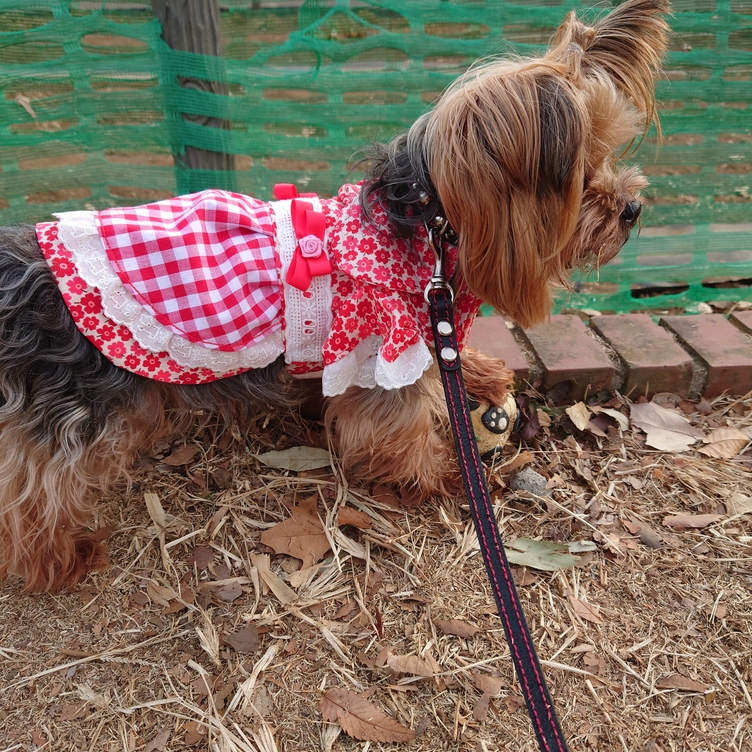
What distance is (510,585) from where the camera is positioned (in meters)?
1.47

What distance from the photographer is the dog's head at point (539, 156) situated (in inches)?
69.6

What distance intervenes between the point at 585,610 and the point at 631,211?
1.52 metres

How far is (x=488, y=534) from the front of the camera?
152cm

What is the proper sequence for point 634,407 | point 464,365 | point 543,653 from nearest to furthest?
1. point 543,653
2. point 464,365
3. point 634,407

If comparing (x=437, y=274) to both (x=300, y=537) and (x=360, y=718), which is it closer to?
(x=300, y=537)

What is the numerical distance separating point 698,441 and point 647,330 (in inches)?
30.0

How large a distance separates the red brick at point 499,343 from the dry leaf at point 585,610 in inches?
50.3

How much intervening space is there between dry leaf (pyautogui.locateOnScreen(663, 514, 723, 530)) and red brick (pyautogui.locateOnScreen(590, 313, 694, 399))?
0.83 metres

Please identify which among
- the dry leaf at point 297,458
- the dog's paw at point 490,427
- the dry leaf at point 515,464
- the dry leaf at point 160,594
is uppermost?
the dog's paw at point 490,427

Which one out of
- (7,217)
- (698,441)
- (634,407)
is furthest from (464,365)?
(7,217)

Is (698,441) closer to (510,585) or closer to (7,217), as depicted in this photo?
(510,585)

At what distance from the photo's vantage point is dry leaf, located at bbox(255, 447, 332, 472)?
9.94 feet

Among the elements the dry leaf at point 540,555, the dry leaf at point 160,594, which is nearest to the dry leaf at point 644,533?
the dry leaf at point 540,555

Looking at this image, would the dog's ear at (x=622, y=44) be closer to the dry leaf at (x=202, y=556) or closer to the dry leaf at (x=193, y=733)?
the dry leaf at (x=202, y=556)
